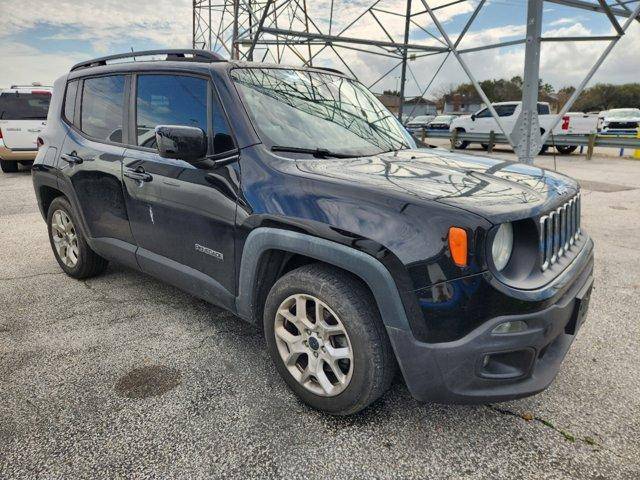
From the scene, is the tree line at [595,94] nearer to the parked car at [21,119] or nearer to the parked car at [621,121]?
the parked car at [621,121]

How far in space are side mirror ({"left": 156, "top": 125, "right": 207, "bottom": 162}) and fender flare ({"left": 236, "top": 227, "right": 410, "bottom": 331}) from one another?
556mm

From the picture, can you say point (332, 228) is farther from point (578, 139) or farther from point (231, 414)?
point (578, 139)

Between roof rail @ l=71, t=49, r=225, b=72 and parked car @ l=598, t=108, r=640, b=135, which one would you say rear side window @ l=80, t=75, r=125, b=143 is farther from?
parked car @ l=598, t=108, r=640, b=135

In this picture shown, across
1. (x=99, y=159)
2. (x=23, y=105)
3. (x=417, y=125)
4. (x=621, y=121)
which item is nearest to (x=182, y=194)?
(x=99, y=159)

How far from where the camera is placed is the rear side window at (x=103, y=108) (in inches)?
129

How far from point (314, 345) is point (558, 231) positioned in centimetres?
131

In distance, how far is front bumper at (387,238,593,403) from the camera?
72.5 inches

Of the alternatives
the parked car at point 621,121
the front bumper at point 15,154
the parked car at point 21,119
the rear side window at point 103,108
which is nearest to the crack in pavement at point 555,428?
the rear side window at point 103,108

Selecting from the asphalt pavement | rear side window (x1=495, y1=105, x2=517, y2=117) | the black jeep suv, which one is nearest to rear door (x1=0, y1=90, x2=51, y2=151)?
the black jeep suv

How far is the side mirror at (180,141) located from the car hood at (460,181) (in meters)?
0.56

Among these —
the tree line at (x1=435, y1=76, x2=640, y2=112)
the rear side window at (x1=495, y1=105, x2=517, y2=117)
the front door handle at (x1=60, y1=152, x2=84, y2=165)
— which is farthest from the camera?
the tree line at (x1=435, y1=76, x2=640, y2=112)

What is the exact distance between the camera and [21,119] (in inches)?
398

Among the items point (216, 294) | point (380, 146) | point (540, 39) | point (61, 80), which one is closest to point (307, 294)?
point (216, 294)

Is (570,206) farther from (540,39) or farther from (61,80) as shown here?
(540,39)
